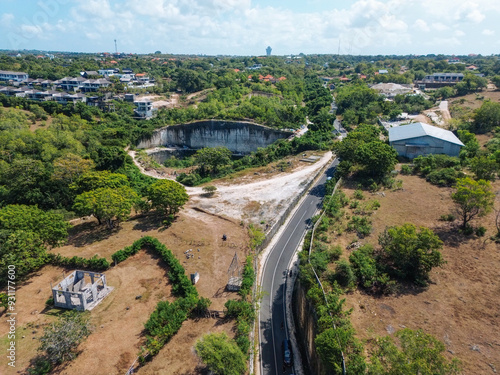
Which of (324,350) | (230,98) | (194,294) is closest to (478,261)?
(324,350)

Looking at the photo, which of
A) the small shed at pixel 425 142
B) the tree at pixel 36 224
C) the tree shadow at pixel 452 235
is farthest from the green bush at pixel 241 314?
the small shed at pixel 425 142

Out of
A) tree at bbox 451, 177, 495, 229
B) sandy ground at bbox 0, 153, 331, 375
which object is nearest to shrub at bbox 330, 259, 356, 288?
sandy ground at bbox 0, 153, 331, 375

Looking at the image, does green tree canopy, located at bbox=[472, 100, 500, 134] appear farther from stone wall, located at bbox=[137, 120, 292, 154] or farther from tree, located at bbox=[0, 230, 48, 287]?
tree, located at bbox=[0, 230, 48, 287]

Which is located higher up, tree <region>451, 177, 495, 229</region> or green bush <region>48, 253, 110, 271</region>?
tree <region>451, 177, 495, 229</region>

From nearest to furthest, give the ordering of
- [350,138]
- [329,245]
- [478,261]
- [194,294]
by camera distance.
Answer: [194,294]
[478,261]
[329,245]
[350,138]

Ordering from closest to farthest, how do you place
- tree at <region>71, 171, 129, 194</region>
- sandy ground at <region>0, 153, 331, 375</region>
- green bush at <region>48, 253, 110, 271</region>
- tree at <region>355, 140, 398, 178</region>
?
sandy ground at <region>0, 153, 331, 375</region> → green bush at <region>48, 253, 110, 271</region> → tree at <region>71, 171, 129, 194</region> → tree at <region>355, 140, 398, 178</region>

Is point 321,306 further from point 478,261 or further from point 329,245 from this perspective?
point 478,261
